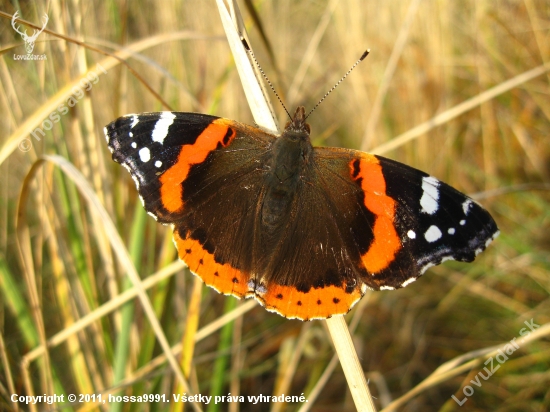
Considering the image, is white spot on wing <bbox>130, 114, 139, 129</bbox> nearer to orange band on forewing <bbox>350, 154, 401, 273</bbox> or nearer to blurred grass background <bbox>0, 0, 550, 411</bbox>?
blurred grass background <bbox>0, 0, 550, 411</bbox>

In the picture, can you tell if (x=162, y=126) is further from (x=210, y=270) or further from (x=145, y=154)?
(x=210, y=270)

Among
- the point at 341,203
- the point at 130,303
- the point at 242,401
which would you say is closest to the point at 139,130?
the point at 130,303

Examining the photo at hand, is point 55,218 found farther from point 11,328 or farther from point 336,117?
point 336,117

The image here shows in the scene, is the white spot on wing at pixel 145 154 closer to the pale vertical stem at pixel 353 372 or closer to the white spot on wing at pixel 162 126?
the white spot on wing at pixel 162 126

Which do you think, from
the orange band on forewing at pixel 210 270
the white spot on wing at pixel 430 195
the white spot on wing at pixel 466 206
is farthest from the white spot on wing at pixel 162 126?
the white spot on wing at pixel 466 206

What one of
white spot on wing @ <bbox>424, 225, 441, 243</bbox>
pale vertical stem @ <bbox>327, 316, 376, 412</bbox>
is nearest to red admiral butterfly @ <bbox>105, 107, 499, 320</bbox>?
white spot on wing @ <bbox>424, 225, 441, 243</bbox>
